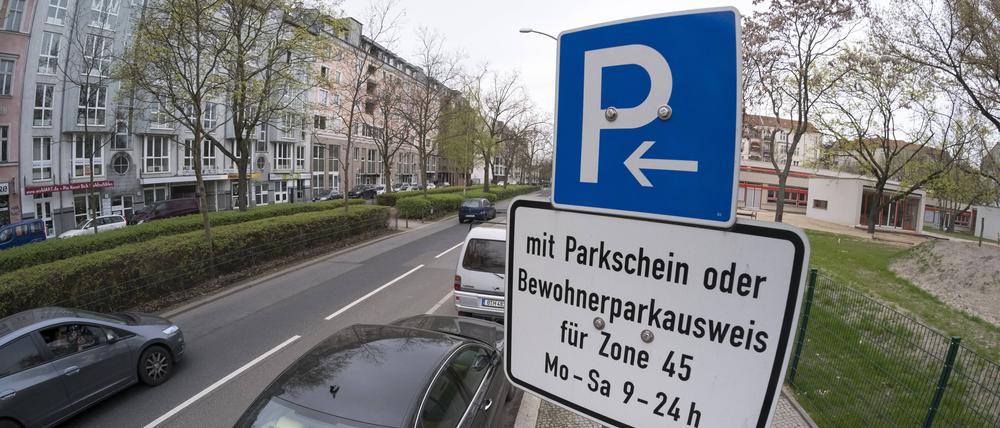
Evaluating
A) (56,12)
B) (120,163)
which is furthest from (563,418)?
(56,12)

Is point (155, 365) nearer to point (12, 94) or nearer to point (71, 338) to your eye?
point (71, 338)

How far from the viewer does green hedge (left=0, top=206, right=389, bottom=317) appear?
319 inches

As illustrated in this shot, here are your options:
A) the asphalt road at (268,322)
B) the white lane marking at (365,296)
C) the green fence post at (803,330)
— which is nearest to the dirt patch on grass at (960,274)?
the green fence post at (803,330)

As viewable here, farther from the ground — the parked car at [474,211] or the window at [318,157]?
the window at [318,157]

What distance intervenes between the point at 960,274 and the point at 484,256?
38.6 ft

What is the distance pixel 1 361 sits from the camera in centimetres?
509

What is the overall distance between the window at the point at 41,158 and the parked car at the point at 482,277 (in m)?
32.4

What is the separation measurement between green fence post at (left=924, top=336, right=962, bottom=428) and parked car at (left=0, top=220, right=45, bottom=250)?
87.8ft

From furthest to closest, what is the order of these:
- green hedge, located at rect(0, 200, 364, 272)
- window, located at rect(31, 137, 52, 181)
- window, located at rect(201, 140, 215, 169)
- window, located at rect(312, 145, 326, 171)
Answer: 1. window, located at rect(312, 145, 326, 171)
2. window, located at rect(201, 140, 215, 169)
3. window, located at rect(31, 137, 52, 181)
4. green hedge, located at rect(0, 200, 364, 272)

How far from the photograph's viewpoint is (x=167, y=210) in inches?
1051

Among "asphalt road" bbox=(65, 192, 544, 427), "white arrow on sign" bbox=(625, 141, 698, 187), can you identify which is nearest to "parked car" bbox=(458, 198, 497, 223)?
"asphalt road" bbox=(65, 192, 544, 427)

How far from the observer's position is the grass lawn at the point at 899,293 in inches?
310

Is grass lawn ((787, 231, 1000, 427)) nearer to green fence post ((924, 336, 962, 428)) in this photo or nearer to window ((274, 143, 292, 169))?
green fence post ((924, 336, 962, 428))

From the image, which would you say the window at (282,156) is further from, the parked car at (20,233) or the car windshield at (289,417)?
the car windshield at (289,417)
